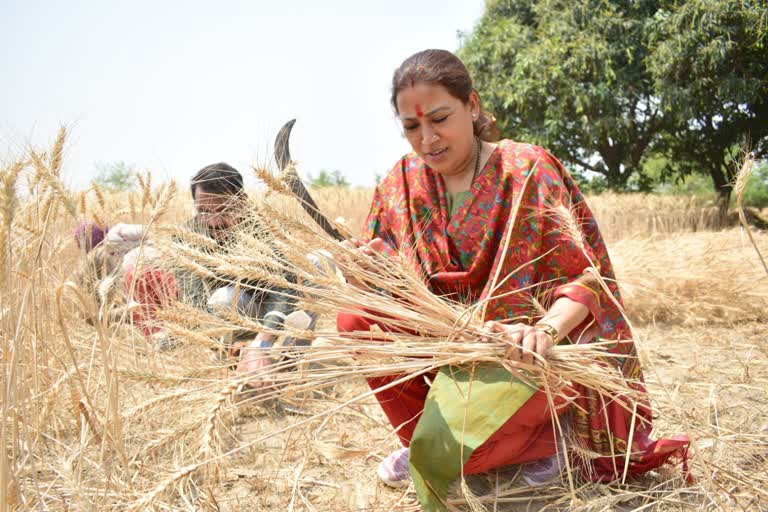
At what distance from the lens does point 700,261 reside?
3160mm

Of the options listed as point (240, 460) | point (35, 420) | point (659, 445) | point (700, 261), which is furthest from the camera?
point (700, 261)

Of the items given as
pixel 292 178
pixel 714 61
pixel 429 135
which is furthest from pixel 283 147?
pixel 714 61

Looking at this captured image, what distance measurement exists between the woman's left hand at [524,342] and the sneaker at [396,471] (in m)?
0.55

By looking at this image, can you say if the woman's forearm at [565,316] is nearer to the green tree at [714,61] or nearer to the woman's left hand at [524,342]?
the woman's left hand at [524,342]

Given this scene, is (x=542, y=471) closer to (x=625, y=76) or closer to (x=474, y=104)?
(x=474, y=104)

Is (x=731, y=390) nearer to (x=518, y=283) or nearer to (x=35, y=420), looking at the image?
(x=518, y=283)

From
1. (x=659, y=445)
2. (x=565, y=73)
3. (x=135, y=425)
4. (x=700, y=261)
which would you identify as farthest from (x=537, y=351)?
(x=565, y=73)

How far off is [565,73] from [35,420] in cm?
1010

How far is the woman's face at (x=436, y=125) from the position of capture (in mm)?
1377

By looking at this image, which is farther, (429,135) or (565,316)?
(429,135)

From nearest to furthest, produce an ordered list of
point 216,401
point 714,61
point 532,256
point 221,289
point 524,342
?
point 216,401
point 524,342
point 532,256
point 221,289
point 714,61

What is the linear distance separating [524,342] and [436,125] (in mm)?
681

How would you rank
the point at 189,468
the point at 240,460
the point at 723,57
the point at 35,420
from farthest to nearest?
the point at 723,57 → the point at 240,460 → the point at 35,420 → the point at 189,468

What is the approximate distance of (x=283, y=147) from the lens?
1.48m
